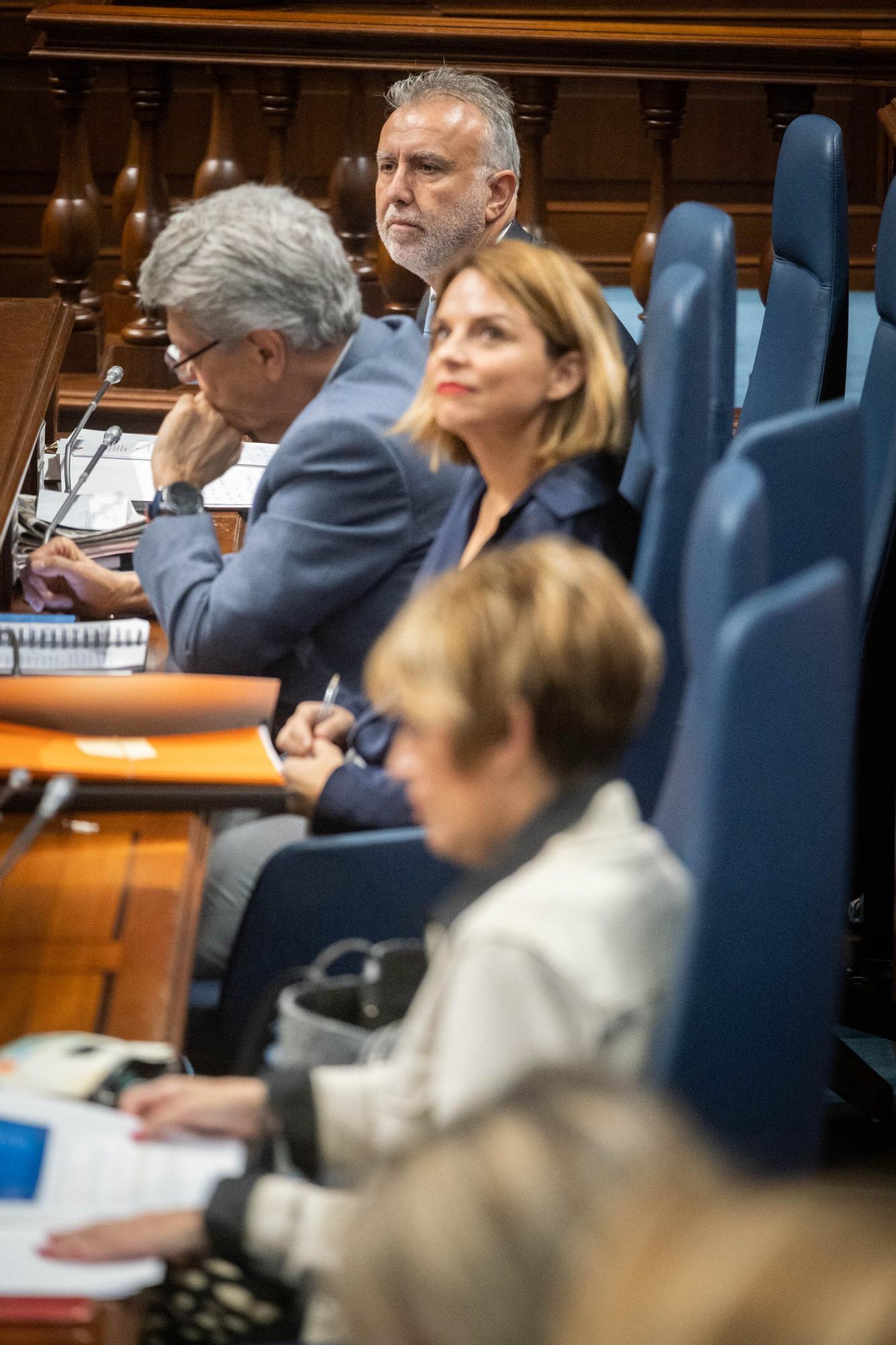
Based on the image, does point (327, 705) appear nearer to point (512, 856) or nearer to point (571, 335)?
point (571, 335)

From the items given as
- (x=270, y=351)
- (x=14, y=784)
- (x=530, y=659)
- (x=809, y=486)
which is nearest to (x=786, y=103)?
(x=270, y=351)

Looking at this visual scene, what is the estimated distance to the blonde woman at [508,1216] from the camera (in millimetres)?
513

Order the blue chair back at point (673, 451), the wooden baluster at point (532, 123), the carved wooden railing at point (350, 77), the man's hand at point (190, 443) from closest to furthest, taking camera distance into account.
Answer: the blue chair back at point (673, 451)
the man's hand at point (190, 443)
the carved wooden railing at point (350, 77)
the wooden baluster at point (532, 123)

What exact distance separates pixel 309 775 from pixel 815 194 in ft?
3.98

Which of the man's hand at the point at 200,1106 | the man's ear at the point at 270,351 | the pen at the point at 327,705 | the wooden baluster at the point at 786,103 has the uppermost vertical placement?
the wooden baluster at the point at 786,103

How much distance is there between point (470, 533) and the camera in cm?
193

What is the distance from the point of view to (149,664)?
211 cm

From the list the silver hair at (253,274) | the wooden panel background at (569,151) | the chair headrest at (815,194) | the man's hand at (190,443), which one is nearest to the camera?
the silver hair at (253,274)

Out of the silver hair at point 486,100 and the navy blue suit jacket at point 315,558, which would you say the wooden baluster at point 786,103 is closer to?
the silver hair at point 486,100

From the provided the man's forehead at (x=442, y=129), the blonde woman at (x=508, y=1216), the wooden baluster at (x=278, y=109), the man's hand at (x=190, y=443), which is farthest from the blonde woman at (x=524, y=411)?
the wooden baluster at (x=278, y=109)

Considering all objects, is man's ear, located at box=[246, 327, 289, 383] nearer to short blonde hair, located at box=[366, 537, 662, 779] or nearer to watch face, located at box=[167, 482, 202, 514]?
watch face, located at box=[167, 482, 202, 514]

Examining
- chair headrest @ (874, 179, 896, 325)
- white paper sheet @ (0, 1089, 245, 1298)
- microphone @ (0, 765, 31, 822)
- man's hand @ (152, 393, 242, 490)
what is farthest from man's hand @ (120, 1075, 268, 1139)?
chair headrest @ (874, 179, 896, 325)

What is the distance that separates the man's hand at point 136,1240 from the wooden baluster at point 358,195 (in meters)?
3.03

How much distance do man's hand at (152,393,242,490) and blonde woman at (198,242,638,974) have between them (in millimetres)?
466
